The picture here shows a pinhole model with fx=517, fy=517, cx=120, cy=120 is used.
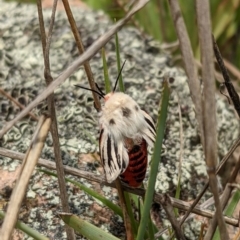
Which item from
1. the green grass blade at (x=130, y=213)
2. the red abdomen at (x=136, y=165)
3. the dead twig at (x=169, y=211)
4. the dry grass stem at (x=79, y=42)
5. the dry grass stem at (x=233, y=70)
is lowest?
the dead twig at (x=169, y=211)

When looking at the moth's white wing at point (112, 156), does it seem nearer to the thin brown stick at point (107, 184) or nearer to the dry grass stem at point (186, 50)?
the thin brown stick at point (107, 184)

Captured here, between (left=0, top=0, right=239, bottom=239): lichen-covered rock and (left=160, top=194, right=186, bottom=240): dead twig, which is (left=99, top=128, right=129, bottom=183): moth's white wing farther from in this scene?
(left=0, top=0, right=239, bottom=239): lichen-covered rock

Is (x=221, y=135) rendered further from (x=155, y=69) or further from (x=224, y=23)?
(x=224, y=23)

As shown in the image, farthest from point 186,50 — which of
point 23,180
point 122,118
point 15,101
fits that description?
point 15,101

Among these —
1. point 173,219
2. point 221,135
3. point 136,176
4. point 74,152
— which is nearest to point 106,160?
point 136,176

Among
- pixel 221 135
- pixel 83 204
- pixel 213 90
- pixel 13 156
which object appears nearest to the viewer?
pixel 213 90

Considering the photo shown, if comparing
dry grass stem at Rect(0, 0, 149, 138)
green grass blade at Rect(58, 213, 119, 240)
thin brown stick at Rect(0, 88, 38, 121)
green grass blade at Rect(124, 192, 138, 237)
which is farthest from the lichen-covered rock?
dry grass stem at Rect(0, 0, 149, 138)

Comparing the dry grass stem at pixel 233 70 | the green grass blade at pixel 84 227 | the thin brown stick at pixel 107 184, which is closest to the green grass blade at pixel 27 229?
the green grass blade at pixel 84 227
